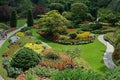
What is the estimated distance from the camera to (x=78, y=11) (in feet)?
202

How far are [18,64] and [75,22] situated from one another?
114 ft

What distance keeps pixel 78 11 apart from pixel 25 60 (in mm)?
36352

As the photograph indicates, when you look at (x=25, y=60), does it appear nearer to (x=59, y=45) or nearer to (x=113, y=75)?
(x=113, y=75)

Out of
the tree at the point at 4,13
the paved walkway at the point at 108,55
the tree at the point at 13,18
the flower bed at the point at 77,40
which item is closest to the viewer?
the paved walkway at the point at 108,55

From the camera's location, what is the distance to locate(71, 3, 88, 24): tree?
200 ft

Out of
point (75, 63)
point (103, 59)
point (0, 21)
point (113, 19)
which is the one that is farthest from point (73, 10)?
point (75, 63)

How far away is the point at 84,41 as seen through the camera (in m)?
43.9

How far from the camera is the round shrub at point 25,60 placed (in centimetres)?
2658

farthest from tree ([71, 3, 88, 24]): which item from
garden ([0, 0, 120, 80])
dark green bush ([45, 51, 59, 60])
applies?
dark green bush ([45, 51, 59, 60])

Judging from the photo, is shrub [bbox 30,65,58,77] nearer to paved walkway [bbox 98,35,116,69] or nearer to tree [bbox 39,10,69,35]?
paved walkway [bbox 98,35,116,69]

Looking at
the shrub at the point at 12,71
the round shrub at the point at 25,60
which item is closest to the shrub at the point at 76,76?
the shrub at the point at 12,71

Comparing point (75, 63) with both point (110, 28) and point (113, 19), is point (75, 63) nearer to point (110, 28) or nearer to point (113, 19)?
point (110, 28)

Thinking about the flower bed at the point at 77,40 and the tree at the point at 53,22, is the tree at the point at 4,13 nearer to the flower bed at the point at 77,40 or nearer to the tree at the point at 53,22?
the tree at the point at 53,22

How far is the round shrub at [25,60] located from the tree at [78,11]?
34.0m
